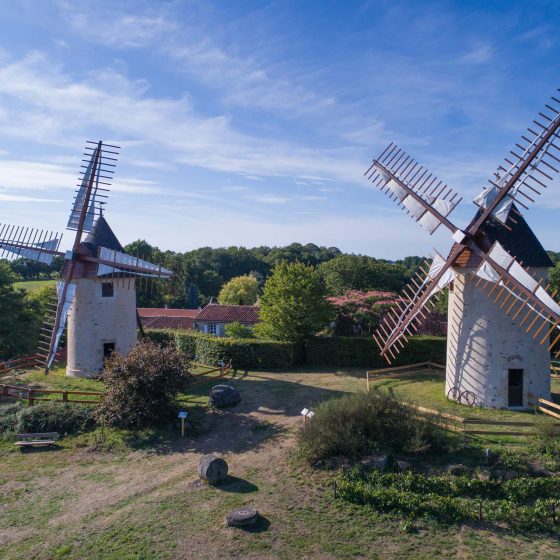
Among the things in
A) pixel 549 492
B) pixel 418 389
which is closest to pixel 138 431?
pixel 418 389

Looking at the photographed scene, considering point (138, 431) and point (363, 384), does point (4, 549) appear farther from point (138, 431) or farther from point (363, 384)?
point (363, 384)

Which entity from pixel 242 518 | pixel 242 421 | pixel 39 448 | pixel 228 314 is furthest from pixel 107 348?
pixel 228 314

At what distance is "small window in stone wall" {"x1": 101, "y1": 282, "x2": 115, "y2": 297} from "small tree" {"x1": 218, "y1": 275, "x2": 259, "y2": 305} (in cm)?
3488

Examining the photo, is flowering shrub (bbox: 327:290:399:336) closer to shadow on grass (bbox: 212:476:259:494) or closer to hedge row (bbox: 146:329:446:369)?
hedge row (bbox: 146:329:446:369)

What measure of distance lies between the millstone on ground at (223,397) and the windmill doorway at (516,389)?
387 inches

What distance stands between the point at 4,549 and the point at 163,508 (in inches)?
132

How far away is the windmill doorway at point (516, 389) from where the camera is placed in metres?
16.6

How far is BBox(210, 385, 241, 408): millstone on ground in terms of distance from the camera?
724 inches

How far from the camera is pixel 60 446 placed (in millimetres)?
15852

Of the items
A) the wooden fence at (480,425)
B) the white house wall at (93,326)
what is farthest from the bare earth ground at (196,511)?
the white house wall at (93,326)

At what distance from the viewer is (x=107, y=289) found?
72.1 feet

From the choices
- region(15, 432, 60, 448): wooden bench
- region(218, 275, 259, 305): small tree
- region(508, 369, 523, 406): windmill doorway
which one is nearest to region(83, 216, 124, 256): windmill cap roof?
region(15, 432, 60, 448): wooden bench

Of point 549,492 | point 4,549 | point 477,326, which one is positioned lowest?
point 4,549

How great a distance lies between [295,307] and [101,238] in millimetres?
10046
